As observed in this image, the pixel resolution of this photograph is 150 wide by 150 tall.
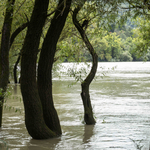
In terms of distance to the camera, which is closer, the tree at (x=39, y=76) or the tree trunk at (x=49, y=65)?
the tree at (x=39, y=76)

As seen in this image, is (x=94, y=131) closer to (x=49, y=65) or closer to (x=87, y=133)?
(x=87, y=133)

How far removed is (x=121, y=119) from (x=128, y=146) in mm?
3913

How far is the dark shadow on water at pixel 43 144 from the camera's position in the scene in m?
6.60

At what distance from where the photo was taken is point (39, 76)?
23.7ft

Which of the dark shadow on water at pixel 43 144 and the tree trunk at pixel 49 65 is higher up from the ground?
the tree trunk at pixel 49 65

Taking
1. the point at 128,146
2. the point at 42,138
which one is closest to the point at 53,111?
the point at 42,138

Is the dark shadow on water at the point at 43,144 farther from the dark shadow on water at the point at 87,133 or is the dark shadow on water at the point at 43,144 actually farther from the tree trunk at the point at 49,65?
the dark shadow on water at the point at 87,133

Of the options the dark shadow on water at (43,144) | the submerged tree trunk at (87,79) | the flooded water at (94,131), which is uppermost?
the submerged tree trunk at (87,79)

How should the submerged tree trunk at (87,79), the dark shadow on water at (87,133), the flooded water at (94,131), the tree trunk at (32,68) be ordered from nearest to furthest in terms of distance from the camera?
the tree trunk at (32,68) → the flooded water at (94,131) → the dark shadow on water at (87,133) → the submerged tree trunk at (87,79)

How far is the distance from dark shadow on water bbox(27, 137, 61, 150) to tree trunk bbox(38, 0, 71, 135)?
19.3 inches

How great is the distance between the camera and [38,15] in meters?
6.47

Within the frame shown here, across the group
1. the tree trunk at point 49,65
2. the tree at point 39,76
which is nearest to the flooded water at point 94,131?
the tree at point 39,76

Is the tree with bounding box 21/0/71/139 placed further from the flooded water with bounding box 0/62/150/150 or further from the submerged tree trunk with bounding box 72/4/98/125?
the submerged tree trunk with bounding box 72/4/98/125

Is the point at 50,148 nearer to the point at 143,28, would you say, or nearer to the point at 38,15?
the point at 38,15
